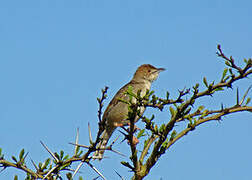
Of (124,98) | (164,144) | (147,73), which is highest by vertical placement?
(147,73)

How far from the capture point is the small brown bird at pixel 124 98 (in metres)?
8.54

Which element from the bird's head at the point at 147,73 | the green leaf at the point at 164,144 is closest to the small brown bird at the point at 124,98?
the bird's head at the point at 147,73

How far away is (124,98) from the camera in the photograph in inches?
351

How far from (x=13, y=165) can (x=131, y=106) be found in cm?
123

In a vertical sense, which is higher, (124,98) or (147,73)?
(147,73)

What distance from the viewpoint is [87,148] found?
3.54 metres

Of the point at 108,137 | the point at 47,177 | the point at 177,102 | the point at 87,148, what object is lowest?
the point at 47,177

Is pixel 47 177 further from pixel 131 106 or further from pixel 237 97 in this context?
pixel 237 97

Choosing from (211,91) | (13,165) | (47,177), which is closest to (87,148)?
(47,177)

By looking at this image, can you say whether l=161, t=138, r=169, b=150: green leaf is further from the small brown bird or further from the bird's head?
the bird's head

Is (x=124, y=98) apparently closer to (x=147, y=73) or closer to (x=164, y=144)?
(x=147, y=73)

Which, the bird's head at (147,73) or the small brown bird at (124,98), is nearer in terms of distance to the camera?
the small brown bird at (124,98)

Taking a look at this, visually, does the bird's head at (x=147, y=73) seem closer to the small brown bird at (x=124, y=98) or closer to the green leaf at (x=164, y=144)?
the small brown bird at (x=124, y=98)

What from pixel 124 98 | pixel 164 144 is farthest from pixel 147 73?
pixel 164 144
